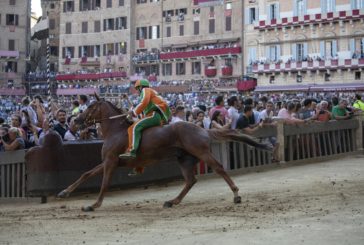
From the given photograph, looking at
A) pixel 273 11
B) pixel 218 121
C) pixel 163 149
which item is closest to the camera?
pixel 163 149

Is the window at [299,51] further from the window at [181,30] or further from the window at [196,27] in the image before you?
the window at [181,30]

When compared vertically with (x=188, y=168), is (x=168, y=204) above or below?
below

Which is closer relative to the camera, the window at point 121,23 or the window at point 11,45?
the window at point 121,23

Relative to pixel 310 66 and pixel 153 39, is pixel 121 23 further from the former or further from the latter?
pixel 310 66

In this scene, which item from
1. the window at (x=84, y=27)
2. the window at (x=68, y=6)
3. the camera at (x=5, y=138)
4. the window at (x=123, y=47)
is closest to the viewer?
the camera at (x=5, y=138)

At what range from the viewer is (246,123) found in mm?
14695

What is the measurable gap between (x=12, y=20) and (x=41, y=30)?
23.2 feet

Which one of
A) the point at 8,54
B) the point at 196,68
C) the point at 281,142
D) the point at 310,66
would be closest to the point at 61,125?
the point at 281,142

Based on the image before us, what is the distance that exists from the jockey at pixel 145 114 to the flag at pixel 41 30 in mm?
72053

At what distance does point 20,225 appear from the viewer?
911cm

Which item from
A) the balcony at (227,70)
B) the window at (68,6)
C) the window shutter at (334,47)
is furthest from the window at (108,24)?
the window shutter at (334,47)

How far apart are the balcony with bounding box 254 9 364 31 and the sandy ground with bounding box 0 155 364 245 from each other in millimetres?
40427

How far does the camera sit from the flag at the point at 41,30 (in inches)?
3196

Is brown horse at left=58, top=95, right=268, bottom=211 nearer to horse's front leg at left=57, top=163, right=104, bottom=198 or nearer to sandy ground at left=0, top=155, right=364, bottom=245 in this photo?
horse's front leg at left=57, top=163, right=104, bottom=198
